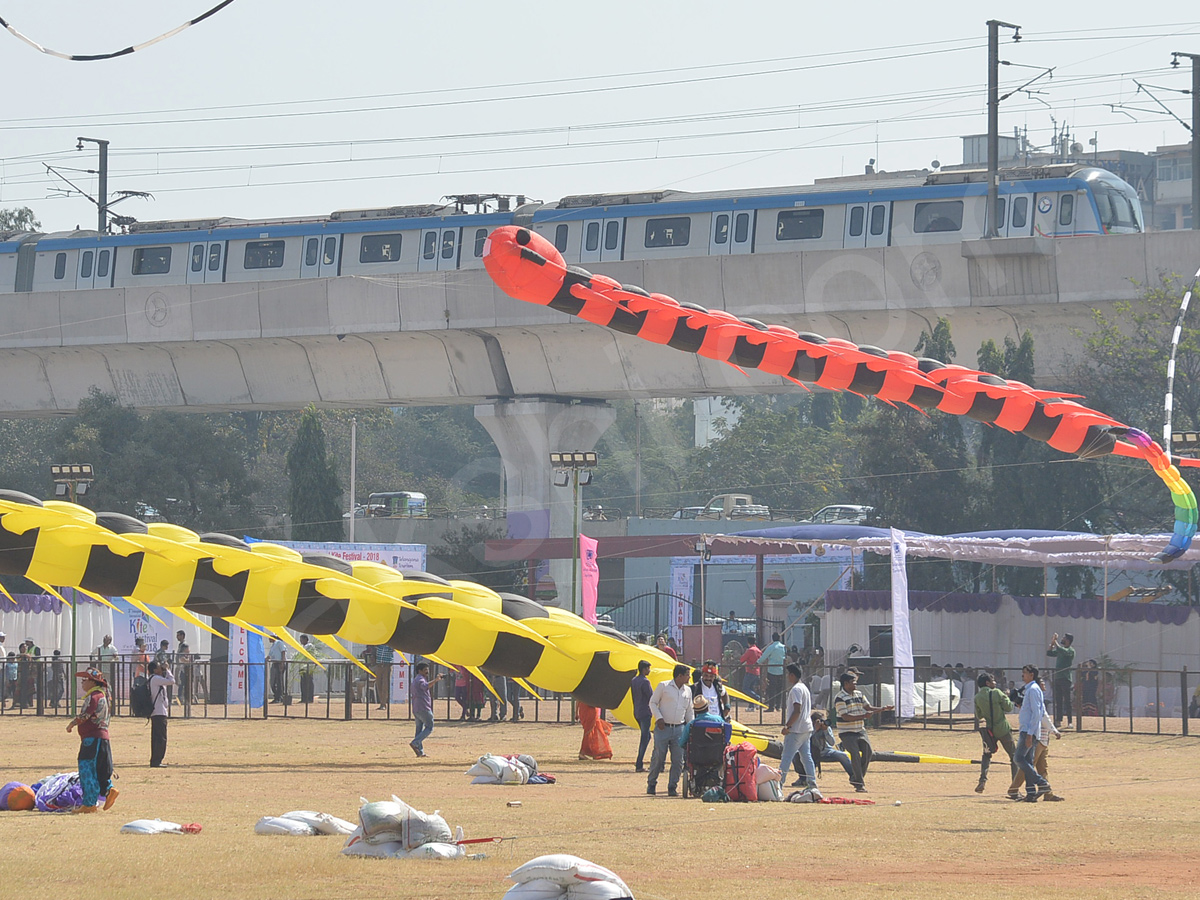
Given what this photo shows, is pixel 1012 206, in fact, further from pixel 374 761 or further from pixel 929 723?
pixel 374 761

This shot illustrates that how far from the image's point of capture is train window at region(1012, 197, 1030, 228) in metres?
41.8

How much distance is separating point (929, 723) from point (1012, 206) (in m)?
16.0

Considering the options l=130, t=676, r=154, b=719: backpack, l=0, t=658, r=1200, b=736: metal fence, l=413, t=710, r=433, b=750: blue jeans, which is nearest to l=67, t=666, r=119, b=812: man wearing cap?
l=130, t=676, r=154, b=719: backpack

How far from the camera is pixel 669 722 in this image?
1908 cm

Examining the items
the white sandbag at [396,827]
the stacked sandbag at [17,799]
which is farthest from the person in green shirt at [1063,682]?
the white sandbag at [396,827]

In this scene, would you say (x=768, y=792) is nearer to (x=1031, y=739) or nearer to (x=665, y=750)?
(x=665, y=750)

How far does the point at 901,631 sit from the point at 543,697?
782cm

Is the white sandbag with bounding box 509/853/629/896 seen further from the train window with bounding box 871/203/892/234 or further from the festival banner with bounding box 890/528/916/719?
the train window with bounding box 871/203/892/234

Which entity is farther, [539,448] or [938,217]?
[539,448]

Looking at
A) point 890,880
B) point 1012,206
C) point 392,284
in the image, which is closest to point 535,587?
point 392,284

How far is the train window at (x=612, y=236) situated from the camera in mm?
45438

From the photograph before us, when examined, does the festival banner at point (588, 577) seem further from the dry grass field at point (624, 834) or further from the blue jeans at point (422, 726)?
the blue jeans at point (422, 726)

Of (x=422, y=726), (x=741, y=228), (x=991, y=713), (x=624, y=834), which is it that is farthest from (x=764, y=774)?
(x=741, y=228)

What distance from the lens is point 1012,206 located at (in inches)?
1652
